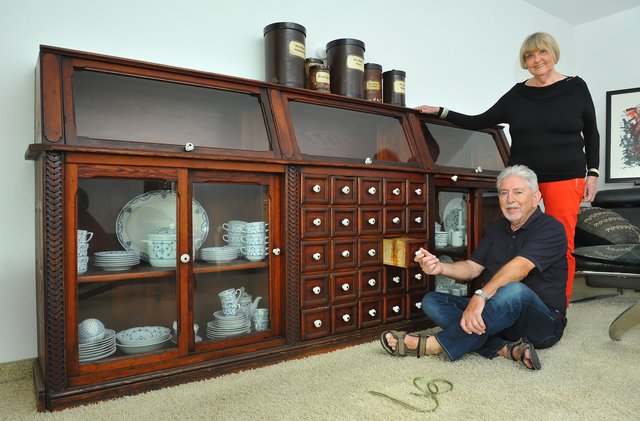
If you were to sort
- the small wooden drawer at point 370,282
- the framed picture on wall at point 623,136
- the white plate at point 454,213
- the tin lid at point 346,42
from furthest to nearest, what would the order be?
the framed picture on wall at point 623,136, the white plate at point 454,213, the tin lid at point 346,42, the small wooden drawer at point 370,282

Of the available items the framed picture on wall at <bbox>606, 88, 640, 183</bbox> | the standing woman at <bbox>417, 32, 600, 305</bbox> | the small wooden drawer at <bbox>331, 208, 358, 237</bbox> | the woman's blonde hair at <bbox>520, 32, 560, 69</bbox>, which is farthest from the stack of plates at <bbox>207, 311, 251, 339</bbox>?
the framed picture on wall at <bbox>606, 88, 640, 183</bbox>

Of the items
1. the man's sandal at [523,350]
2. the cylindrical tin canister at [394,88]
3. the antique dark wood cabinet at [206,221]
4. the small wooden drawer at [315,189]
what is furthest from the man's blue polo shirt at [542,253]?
the cylindrical tin canister at [394,88]

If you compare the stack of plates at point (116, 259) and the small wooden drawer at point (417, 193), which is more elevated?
the small wooden drawer at point (417, 193)

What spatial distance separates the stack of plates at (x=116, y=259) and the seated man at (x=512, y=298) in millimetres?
1082

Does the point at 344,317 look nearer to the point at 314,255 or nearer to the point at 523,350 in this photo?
the point at 314,255

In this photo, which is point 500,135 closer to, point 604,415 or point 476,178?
point 476,178

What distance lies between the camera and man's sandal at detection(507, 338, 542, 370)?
1.71 meters

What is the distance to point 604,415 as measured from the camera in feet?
4.41

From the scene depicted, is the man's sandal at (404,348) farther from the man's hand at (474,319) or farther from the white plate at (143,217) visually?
the white plate at (143,217)

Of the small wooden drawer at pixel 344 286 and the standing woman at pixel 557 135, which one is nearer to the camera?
the small wooden drawer at pixel 344 286

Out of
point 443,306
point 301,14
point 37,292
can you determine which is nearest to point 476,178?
point 443,306

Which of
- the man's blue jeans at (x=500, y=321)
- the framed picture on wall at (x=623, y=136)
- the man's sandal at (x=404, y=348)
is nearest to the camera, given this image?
the man's blue jeans at (x=500, y=321)

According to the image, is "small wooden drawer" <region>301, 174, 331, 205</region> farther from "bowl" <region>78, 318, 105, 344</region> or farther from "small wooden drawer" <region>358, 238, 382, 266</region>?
"bowl" <region>78, 318, 105, 344</region>

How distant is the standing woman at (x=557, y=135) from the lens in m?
2.27
